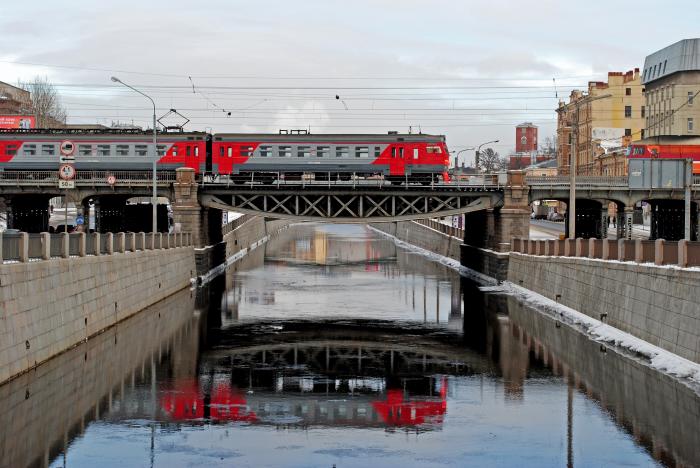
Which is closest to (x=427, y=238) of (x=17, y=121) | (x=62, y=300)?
(x=17, y=121)

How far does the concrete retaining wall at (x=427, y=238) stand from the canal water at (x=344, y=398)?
163ft

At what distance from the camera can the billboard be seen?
4811 inches

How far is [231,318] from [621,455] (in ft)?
93.7

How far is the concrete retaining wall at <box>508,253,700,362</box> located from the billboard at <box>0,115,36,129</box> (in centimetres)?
8456

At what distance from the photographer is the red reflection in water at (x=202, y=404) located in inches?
939

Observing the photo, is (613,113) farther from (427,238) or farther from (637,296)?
(637,296)

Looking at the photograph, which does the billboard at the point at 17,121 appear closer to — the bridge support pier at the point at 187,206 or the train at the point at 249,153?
the train at the point at 249,153

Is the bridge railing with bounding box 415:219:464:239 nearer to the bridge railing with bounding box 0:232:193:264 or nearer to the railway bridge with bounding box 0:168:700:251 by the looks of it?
the railway bridge with bounding box 0:168:700:251

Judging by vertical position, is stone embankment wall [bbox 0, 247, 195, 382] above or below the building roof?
below

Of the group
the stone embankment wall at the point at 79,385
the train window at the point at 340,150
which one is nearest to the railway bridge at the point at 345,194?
the train window at the point at 340,150

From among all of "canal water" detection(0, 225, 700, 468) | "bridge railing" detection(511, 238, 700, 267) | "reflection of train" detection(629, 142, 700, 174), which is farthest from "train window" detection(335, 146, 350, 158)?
"reflection of train" detection(629, 142, 700, 174)

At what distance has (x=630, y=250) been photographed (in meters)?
37.6

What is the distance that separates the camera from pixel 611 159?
134 m

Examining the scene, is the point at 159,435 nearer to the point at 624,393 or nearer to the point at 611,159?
the point at 624,393
